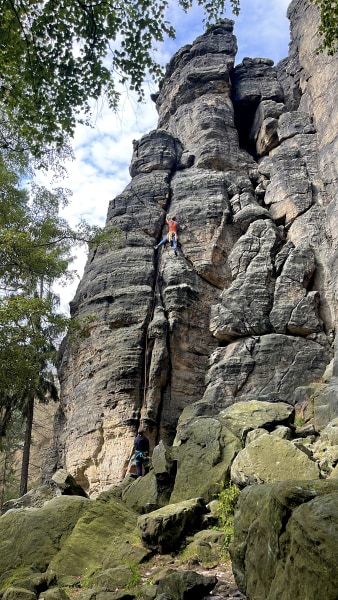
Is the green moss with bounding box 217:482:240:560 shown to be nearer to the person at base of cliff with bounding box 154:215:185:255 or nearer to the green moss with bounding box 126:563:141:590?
the green moss with bounding box 126:563:141:590

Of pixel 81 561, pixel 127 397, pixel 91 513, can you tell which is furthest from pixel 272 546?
pixel 127 397

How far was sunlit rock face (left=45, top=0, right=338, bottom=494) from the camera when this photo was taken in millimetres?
18688

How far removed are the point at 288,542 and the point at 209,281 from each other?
1796 centimetres

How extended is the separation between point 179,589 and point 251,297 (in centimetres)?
1512

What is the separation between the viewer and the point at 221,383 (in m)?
18.7

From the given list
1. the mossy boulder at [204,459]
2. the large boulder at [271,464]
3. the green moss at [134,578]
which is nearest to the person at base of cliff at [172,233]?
the mossy boulder at [204,459]

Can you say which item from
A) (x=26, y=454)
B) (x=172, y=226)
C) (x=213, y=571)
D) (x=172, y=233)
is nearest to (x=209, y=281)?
(x=172, y=233)

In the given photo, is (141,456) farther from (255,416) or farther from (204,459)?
(255,416)

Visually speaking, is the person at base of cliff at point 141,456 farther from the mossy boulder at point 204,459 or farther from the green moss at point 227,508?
the green moss at point 227,508

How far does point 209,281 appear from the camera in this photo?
2264cm

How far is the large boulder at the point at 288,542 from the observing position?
4352 mm

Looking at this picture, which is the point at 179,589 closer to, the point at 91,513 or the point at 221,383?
the point at 91,513

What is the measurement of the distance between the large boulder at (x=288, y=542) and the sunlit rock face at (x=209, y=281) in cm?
1149

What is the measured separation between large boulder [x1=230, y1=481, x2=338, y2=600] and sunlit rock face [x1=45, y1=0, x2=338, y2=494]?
11.5m
